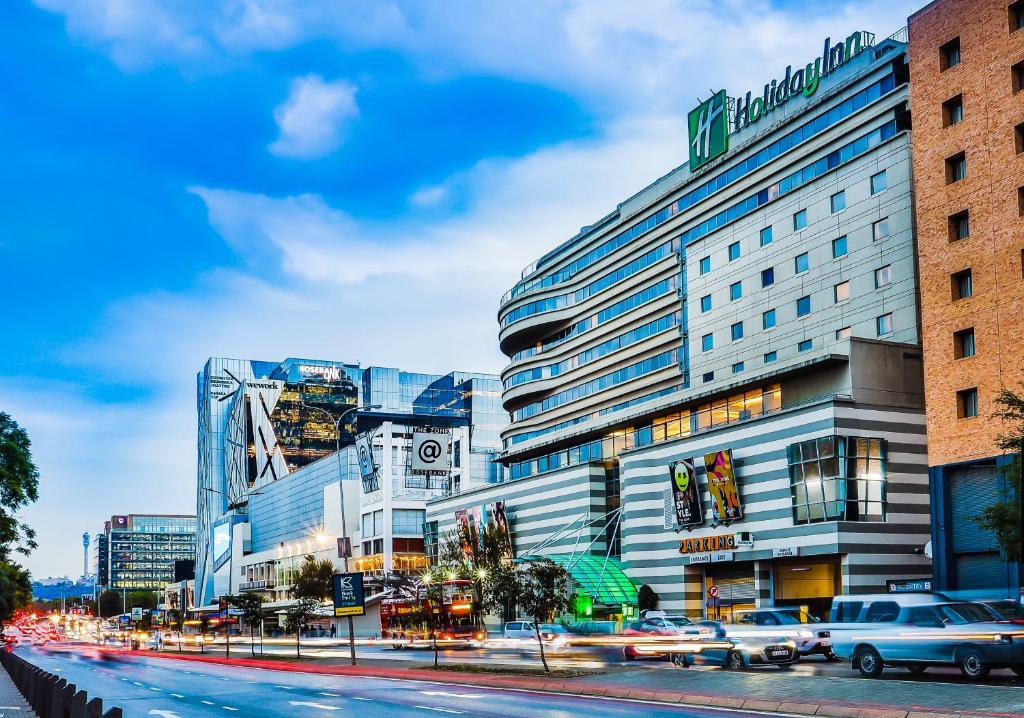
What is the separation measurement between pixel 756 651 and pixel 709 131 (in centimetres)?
6094

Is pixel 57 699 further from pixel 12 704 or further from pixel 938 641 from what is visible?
pixel 938 641

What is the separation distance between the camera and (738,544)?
68.7m

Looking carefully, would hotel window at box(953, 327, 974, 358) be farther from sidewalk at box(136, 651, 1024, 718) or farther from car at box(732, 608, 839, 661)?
sidewalk at box(136, 651, 1024, 718)

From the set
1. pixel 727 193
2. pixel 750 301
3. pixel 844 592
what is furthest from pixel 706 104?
pixel 844 592

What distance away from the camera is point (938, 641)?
102ft

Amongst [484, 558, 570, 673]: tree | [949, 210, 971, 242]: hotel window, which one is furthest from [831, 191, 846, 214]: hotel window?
[484, 558, 570, 673]: tree

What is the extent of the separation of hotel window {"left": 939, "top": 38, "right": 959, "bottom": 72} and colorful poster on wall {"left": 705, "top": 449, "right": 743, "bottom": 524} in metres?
25.9

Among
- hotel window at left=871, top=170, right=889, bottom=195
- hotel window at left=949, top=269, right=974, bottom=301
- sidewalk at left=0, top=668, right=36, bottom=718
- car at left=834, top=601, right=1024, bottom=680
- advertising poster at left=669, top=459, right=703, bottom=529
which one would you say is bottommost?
sidewalk at left=0, top=668, right=36, bottom=718

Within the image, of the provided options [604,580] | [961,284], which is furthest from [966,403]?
[604,580]

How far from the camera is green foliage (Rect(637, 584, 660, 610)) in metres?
75.5

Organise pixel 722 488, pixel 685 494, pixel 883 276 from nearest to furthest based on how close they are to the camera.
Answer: pixel 883 276
pixel 722 488
pixel 685 494

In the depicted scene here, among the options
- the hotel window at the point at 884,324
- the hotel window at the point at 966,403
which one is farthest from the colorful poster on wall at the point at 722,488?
the hotel window at the point at 966,403

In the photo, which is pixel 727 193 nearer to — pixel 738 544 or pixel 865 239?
pixel 865 239

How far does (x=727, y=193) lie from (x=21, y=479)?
59628mm
